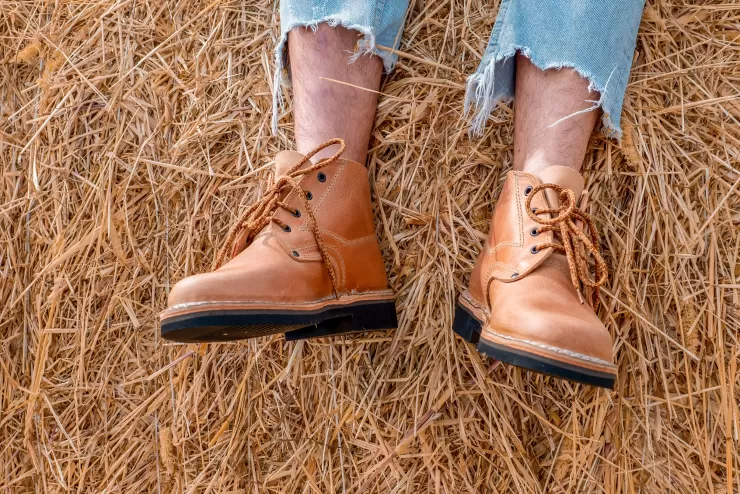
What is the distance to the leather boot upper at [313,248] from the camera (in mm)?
1071

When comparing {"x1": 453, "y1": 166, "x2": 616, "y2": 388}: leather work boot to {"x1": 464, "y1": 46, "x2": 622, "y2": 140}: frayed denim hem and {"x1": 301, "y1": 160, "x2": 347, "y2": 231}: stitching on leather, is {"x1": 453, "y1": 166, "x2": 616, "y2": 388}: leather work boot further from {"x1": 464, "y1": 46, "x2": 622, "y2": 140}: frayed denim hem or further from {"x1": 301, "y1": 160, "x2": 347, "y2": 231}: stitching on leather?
{"x1": 301, "y1": 160, "x2": 347, "y2": 231}: stitching on leather

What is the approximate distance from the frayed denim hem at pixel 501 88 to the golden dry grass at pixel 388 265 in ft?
0.15

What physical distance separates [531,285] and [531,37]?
48 cm

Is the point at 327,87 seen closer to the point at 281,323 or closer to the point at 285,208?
the point at 285,208

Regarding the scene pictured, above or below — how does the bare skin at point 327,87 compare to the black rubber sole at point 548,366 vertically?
above

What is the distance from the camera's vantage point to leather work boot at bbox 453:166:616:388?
96 centimetres

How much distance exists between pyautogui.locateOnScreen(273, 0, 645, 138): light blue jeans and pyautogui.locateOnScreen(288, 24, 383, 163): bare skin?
0.09 ft

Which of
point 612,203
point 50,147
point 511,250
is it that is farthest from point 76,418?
point 612,203

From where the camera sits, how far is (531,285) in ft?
3.45

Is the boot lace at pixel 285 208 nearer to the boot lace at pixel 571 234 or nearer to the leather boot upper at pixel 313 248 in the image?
the leather boot upper at pixel 313 248

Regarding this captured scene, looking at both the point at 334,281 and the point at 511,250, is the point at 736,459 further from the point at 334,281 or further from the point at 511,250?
the point at 334,281

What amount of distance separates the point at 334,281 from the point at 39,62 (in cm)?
104

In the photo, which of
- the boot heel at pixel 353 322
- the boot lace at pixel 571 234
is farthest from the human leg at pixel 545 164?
the boot heel at pixel 353 322

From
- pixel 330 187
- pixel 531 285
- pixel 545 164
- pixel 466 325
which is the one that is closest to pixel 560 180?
pixel 545 164
